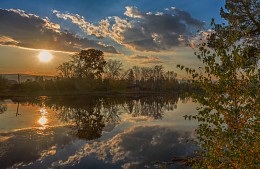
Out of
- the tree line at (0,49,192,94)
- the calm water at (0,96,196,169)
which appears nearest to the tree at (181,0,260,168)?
the calm water at (0,96,196,169)

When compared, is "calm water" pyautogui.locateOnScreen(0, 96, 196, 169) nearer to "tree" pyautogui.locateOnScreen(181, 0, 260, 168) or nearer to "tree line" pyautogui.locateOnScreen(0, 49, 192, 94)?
"tree" pyautogui.locateOnScreen(181, 0, 260, 168)

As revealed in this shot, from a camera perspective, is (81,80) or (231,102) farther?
(81,80)

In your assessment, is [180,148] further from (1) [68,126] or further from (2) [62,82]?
(2) [62,82]

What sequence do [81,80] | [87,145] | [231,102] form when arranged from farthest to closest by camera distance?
[81,80] < [87,145] < [231,102]

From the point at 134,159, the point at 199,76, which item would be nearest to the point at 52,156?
the point at 134,159

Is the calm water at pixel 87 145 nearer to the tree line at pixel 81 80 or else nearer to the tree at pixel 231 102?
the tree at pixel 231 102

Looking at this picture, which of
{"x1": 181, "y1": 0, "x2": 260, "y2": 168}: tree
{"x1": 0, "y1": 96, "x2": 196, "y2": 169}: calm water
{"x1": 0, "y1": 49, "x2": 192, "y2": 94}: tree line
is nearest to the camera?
{"x1": 181, "y1": 0, "x2": 260, "y2": 168}: tree

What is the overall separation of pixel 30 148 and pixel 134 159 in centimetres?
765

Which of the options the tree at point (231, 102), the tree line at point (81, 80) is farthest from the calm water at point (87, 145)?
the tree line at point (81, 80)

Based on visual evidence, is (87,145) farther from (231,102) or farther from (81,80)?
(81,80)

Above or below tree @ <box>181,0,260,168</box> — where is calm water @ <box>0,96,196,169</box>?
below

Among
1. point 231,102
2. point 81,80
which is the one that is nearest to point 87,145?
point 231,102

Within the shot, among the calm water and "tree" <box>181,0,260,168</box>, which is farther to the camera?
the calm water

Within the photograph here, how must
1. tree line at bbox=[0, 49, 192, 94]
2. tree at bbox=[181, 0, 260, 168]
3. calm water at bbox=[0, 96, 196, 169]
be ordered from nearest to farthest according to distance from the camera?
tree at bbox=[181, 0, 260, 168], calm water at bbox=[0, 96, 196, 169], tree line at bbox=[0, 49, 192, 94]
